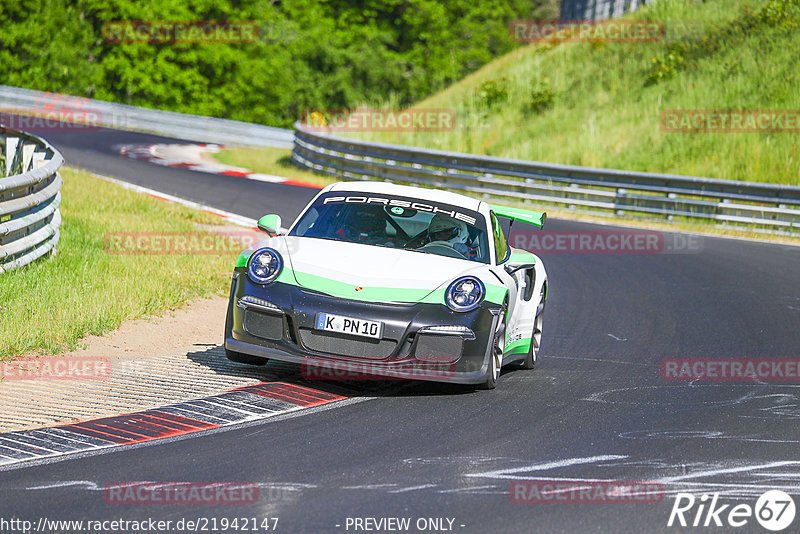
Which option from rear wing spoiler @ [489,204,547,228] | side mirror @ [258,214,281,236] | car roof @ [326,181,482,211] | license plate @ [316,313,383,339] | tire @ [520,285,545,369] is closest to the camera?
license plate @ [316,313,383,339]

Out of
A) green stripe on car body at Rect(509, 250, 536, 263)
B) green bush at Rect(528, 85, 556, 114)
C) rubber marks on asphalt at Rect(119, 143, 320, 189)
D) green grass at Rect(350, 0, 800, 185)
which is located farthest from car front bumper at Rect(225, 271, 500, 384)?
green bush at Rect(528, 85, 556, 114)

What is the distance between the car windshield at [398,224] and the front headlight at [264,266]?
2.33ft

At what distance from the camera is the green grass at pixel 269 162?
26.5 meters

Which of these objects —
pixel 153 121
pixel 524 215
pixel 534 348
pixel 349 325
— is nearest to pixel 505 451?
pixel 349 325

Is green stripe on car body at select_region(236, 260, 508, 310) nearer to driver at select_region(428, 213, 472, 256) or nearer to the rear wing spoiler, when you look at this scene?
driver at select_region(428, 213, 472, 256)

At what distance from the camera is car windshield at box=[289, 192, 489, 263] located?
323 inches

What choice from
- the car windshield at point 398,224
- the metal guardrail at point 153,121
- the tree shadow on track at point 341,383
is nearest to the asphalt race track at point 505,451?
the tree shadow on track at point 341,383

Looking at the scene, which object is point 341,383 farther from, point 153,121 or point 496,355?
point 153,121

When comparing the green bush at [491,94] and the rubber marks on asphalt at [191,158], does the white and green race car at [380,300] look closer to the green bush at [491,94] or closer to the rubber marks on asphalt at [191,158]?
the rubber marks on asphalt at [191,158]

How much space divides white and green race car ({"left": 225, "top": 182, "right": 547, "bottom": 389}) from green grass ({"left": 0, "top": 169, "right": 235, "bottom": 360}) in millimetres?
1867

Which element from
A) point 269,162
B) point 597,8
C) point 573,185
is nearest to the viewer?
point 573,185

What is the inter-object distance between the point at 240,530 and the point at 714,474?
2481 millimetres

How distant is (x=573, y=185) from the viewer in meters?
22.5

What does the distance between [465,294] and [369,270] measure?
66 centimetres
